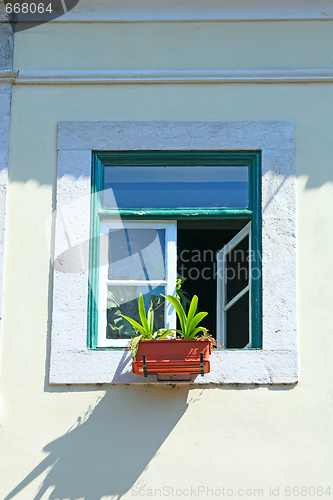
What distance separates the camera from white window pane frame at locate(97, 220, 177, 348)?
3.85 m

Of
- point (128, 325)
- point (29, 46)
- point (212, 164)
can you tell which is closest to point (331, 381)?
point (128, 325)

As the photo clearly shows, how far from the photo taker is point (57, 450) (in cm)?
353

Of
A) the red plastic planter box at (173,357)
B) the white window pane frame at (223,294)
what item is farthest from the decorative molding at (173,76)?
the red plastic planter box at (173,357)

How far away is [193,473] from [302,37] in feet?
9.43

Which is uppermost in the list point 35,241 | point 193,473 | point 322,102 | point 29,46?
point 29,46

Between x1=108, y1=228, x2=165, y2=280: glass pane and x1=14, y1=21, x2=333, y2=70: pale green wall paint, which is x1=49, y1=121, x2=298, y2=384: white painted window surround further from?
x1=14, y1=21, x2=333, y2=70: pale green wall paint

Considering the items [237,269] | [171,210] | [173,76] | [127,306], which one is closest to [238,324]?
[237,269]

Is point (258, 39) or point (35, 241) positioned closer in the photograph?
point (35, 241)

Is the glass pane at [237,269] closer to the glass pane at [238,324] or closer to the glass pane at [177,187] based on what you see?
the glass pane at [238,324]

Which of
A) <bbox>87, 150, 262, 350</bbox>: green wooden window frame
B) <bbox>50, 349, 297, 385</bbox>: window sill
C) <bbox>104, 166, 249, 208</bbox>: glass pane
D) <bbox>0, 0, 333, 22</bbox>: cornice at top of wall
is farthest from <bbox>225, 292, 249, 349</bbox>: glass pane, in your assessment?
<bbox>0, 0, 333, 22</bbox>: cornice at top of wall

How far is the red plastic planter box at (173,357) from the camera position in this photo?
132 inches

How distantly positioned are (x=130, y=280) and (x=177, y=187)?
2.28ft

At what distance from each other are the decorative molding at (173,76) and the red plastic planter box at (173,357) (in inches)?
68.6

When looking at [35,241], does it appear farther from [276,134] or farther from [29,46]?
[276,134]
